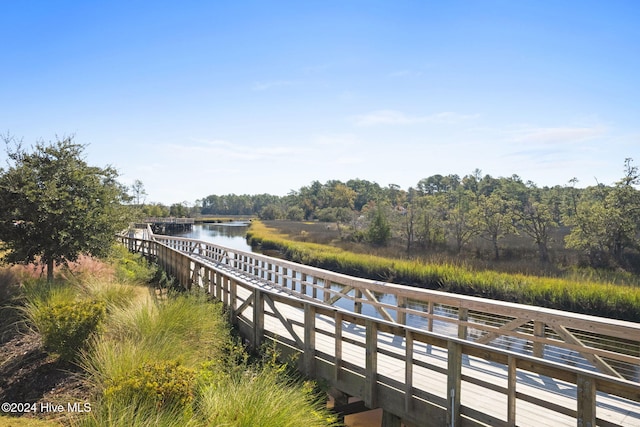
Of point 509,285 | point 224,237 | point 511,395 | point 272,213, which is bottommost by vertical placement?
point 224,237

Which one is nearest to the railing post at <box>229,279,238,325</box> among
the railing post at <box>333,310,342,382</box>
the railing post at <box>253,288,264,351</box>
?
the railing post at <box>253,288,264,351</box>

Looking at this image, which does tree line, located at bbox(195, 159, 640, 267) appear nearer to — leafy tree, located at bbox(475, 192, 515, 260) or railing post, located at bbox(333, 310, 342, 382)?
leafy tree, located at bbox(475, 192, 515, 260)

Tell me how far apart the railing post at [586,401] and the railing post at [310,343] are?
12.3 ft

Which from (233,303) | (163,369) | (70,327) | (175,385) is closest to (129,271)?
(233,303)

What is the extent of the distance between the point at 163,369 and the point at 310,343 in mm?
2488

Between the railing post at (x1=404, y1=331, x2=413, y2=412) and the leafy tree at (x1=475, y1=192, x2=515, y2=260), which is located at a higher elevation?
the leafy tree at (x1=475, y1=192, x2=515, y2=260)

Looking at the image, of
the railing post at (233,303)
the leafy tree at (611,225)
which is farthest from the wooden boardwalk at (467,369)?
the leafy tree at (611,225)

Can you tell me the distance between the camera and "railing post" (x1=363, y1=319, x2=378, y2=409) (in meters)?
5.85

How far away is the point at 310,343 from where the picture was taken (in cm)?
689

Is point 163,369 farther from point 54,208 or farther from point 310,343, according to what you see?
point 54,208

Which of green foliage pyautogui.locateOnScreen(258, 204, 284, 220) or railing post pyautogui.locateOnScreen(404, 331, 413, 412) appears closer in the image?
railing post pyautogui.locateOnScreen(404, 331, 413, 412)

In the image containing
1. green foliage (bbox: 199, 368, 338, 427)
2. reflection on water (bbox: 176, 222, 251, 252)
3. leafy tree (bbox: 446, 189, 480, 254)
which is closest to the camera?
green foliage (bbox: 199, 368, 338, 427)

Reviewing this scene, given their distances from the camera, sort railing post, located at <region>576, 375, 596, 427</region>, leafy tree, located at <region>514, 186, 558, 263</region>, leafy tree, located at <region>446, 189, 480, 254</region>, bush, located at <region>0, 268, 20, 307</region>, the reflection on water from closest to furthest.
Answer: railing post, located at <region>576, 375, 596, 427</region> → bush, located at <region>0, 268, 20, 307</region> → leafy tree, located at <region>514, 186, 558, 263</region> → leafy tree, located at <region>446, 189, 480, 254</region> → the reflection on water

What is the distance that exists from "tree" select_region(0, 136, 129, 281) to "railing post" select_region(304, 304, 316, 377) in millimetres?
7844
